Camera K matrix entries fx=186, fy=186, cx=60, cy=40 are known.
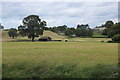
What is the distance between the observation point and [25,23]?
80625 millimetres

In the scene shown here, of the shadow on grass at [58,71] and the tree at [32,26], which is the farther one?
the tree at [32,26]

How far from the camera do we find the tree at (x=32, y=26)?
7981cm

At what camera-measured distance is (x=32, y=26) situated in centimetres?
8038

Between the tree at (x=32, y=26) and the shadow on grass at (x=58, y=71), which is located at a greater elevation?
the tree at (x=32, y=26)

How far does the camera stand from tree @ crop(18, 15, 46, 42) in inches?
3142

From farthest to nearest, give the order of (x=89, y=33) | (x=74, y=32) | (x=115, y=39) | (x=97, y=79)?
(x=74, y=32)
(x=89, y=33)
(x=115, y=39)
(x=97, y=79)

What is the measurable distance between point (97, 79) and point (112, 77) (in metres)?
0.80

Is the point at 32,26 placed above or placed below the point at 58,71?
above

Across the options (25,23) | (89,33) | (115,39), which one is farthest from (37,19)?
(89,33)

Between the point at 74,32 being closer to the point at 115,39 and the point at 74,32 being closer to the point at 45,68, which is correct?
the point at 115,39

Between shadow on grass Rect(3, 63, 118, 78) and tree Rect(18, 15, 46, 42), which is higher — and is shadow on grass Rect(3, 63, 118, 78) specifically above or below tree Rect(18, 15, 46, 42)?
below

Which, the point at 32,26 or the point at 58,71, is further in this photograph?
the point at 32,26

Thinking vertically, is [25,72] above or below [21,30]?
below

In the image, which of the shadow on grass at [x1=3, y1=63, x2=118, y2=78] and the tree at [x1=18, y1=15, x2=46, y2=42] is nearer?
the shadow on grass at [x1=3, y1=63, x2=118, y2=78]
